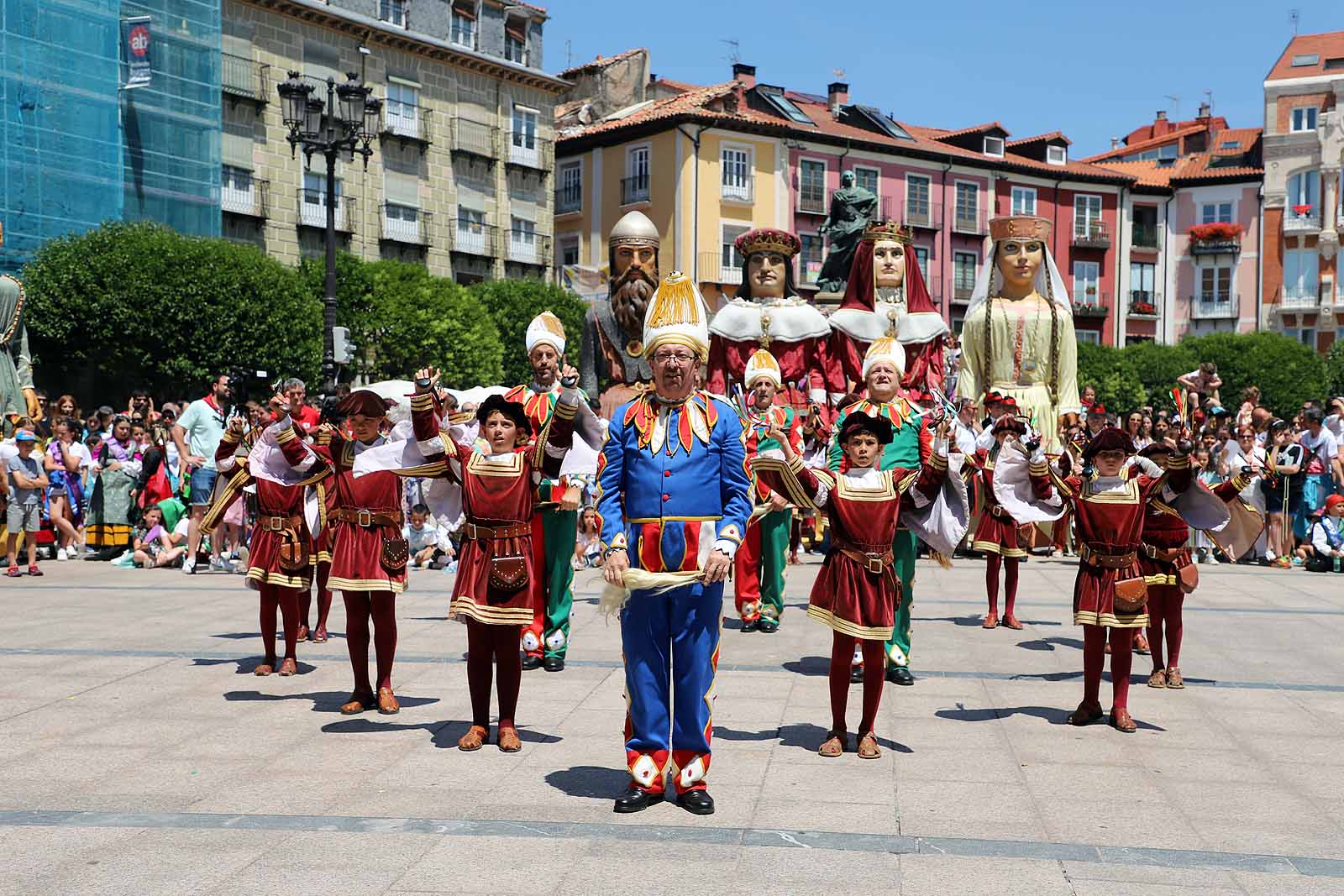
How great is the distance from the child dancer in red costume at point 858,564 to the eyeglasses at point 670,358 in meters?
0.82

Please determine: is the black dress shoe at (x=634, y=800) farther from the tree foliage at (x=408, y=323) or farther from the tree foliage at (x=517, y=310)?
the tree foliage at (x=517, y=310)

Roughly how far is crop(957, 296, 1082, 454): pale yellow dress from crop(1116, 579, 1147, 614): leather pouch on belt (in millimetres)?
8179

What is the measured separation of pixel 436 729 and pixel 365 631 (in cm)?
82

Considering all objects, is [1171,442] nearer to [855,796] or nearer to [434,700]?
[855,796]

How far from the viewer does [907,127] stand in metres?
56.0

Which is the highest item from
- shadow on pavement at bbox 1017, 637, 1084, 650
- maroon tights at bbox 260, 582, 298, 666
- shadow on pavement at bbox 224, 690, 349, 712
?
maroon tights at bbox 260, 582, 298, 666

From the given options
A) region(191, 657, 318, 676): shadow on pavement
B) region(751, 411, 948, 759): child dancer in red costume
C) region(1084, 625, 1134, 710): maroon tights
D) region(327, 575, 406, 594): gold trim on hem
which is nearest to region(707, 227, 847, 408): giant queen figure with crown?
region(191, 657, 318, 676): shadow on pavement

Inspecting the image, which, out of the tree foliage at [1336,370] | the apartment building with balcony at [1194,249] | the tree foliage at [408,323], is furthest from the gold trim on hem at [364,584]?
the apartment building with balcony at [1194,249]

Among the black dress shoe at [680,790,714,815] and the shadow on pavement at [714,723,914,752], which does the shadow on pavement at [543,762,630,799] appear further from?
the shadow on pavement at [714,723,914,752]

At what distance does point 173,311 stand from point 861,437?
1039 inches

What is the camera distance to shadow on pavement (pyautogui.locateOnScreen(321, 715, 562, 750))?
22.8ft

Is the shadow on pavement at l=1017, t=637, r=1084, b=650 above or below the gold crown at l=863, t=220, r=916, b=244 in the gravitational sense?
below

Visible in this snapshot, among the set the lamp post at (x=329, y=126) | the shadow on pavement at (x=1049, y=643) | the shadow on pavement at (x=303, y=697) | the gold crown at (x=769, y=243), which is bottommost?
the shadow on pavement at (x=1049, y=643)

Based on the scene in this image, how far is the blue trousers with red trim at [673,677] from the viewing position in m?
5.75
